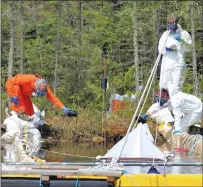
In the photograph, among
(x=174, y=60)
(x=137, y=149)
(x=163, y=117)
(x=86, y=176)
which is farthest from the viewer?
(x=163, y=117)

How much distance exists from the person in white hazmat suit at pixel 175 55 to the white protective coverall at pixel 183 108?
0.55ft

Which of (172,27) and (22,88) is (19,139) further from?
(172,27)

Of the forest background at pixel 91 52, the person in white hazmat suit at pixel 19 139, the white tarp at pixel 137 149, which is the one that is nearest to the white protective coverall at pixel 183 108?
the white tarp at pixel 137 149

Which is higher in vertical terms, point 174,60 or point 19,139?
point 174,60

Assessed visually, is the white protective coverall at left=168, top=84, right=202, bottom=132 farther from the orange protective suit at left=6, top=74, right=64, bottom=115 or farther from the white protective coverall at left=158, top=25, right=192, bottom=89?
the orange protective suit at left=6, top=74, right=64, bottom=115

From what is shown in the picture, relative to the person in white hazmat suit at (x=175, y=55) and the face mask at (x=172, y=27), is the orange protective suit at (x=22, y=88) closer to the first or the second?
the person in white hazmat suit at (x=175, y=55)

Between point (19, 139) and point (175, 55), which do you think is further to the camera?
point (175, 55)

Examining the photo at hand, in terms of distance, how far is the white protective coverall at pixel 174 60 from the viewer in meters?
13.5

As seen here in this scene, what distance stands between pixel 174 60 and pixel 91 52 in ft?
37.2

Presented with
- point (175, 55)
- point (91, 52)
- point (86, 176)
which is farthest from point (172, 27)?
point (91, 52)

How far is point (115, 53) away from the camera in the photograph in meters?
26.8

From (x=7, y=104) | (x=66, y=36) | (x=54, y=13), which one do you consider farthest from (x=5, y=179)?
(x=54, y=13)

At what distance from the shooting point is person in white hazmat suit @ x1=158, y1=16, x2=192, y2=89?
13.5 metres

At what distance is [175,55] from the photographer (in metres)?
13.7
